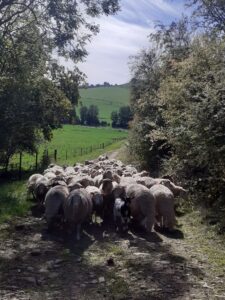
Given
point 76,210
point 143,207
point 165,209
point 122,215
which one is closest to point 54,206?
point 76,210

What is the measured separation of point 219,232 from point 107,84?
159785 millimetres

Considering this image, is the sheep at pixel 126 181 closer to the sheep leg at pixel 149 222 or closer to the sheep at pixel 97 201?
the sheep at pixel 97 201

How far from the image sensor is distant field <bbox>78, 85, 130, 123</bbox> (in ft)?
400

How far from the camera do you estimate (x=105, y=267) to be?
32.4ft

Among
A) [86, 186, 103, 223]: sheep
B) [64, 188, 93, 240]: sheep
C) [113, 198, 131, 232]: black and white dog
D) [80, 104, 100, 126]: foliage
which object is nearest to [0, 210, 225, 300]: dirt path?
[113, 198, 131, 232]: black and white dog

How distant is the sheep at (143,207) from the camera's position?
41.5 ft

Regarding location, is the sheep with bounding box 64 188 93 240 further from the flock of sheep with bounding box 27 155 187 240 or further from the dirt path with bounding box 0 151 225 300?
the dirt path with bounding box 0 151 225 300

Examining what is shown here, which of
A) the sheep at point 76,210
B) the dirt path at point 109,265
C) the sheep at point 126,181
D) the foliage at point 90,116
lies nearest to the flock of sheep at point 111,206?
the sheep at point 76,210

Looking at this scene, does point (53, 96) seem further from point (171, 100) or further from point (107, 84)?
point (107, 84)

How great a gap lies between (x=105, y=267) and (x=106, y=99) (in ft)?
417

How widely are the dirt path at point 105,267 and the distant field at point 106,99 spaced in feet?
335

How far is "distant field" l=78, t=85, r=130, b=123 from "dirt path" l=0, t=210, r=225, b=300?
102 metres

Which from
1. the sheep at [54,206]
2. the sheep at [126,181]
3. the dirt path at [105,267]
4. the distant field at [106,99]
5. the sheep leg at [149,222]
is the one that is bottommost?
the dirt path at [105,267]

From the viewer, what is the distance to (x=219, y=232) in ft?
41.9
